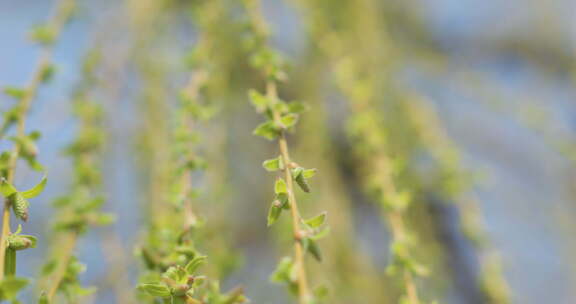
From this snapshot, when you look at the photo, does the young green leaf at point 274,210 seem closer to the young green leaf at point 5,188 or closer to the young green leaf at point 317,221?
the young green leaf at point 317,221

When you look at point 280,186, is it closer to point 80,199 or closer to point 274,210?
point 274,210

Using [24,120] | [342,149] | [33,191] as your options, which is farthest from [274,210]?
[342,149]

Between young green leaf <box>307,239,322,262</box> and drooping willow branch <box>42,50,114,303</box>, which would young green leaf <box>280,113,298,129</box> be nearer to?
young green leaf <box>307,239,322,262</box>

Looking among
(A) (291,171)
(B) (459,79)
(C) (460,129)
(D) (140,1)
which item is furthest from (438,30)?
(A) (291,171)

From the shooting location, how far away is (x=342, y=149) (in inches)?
66.9

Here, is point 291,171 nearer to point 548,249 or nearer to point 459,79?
point 459,79

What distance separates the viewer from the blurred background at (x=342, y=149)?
89 cm

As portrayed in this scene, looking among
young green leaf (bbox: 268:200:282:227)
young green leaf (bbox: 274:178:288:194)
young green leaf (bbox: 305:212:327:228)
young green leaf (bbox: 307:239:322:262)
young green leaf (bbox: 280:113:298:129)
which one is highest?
young green leaf (bbox: 280:113:298:129)

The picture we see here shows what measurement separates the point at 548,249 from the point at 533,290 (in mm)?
139

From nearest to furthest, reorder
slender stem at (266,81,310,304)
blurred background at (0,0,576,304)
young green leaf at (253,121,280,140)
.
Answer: slender stem at (266,81,310,304) < young green leaf at (253,121,280,140) < blurred background at (0,0,576,304)

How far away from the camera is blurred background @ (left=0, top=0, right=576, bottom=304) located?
0.89 metres

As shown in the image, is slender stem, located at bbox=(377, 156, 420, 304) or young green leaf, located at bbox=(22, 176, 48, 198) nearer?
young green leaf, located at bbox=(22, 176, 48, 198)

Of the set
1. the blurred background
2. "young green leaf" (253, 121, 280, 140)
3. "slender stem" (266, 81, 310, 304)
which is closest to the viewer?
"slender stem" (266, 81, 310, 304)

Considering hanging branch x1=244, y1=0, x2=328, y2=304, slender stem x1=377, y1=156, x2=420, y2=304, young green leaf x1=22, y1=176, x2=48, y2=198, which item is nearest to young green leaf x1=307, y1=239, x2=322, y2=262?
hanging branch x1=244, y1=0, x2=328, y2=304
